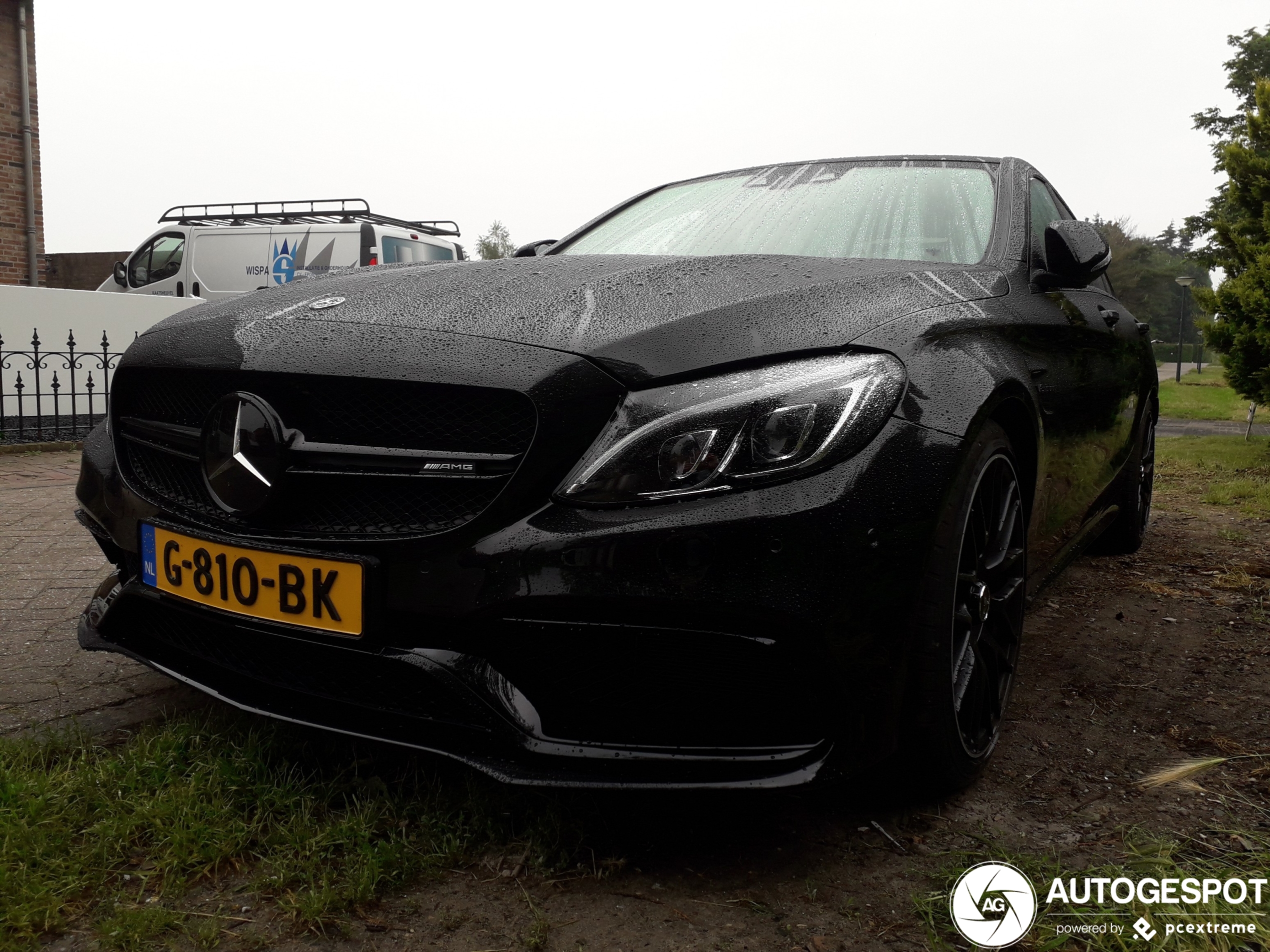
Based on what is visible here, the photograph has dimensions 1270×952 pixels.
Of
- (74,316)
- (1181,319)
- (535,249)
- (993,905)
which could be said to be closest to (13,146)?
(74,316)

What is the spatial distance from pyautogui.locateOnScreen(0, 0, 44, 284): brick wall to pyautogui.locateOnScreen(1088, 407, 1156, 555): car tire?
49.8ft

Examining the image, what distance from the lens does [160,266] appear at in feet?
48.9

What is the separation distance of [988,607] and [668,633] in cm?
84

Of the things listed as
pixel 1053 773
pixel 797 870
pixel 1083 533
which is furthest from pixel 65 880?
pixel 1083 533

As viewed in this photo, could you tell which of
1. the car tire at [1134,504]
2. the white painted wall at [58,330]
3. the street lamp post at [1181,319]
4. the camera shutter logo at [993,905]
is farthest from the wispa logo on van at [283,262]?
the street lamp post at [1181,319]

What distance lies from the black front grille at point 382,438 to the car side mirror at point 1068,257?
5.25 ft

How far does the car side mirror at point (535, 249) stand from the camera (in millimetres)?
3430

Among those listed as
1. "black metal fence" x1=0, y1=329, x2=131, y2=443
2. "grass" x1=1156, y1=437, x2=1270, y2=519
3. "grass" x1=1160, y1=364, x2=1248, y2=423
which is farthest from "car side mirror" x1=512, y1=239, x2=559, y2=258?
"grass" x1=1160, y1=364, x2=1248, y2=423

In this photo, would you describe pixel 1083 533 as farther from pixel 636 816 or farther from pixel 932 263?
Result: pixel 636 816

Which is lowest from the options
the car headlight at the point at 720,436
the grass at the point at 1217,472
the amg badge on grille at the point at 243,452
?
the grass at the point at 1217,472

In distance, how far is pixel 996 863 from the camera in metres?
1.85

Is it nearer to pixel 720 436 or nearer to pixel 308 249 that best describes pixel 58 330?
pixel 308 249

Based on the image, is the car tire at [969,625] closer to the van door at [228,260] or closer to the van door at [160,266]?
the van door at [228,260]

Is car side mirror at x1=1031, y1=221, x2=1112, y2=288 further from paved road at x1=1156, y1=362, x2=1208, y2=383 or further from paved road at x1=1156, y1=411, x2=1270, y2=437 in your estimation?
paved road at x1=1156, y1=362, x2=1208, y2=383
